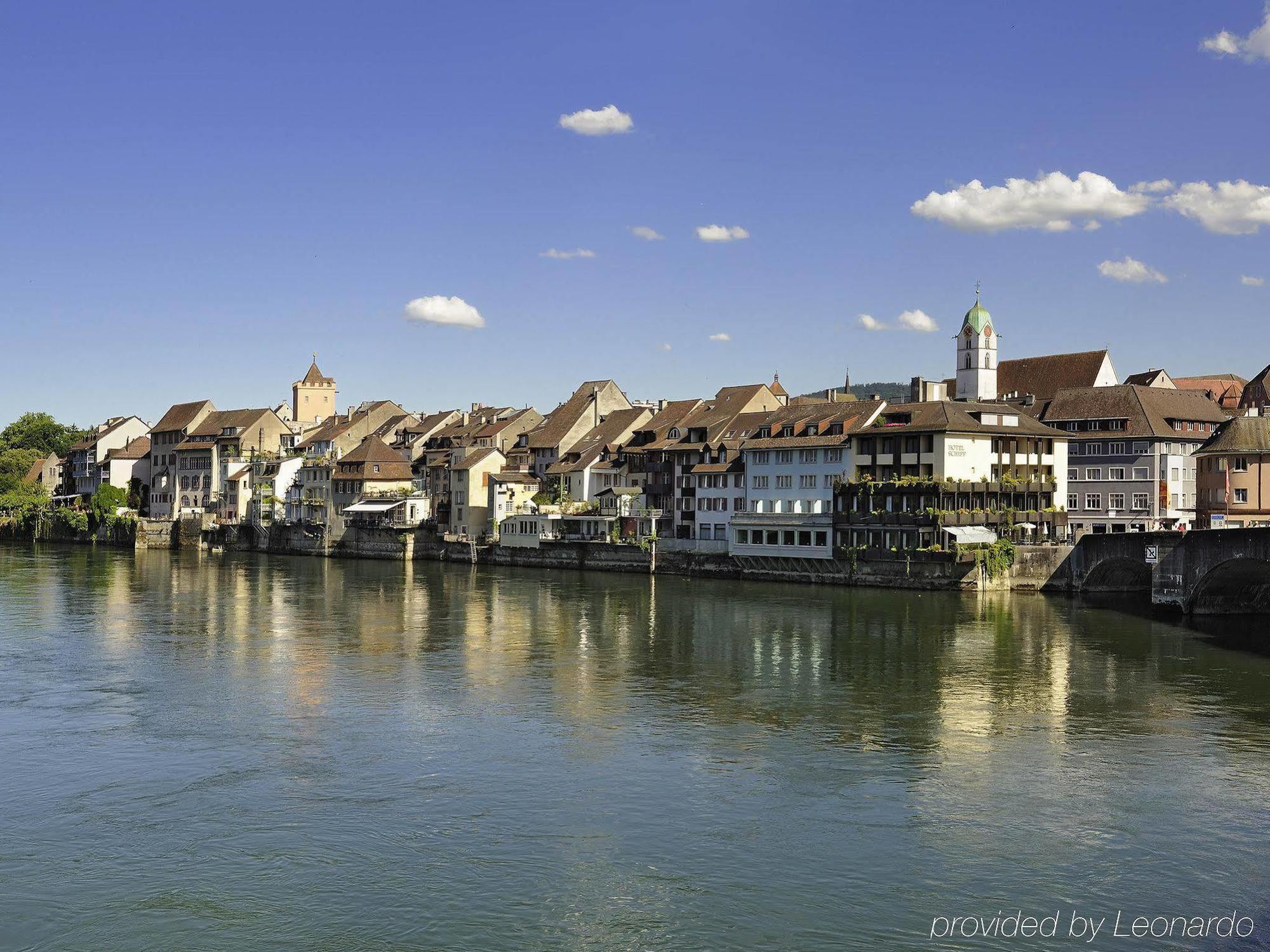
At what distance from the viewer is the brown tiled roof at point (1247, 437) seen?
2886 inches

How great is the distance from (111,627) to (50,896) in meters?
42.4

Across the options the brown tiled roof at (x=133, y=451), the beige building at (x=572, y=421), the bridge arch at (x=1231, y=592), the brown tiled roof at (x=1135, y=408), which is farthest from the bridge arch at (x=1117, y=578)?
the brown tiled roof at (x=133, y=451)

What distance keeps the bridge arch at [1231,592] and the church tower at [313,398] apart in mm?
128613

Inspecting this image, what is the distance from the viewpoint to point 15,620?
6662cm

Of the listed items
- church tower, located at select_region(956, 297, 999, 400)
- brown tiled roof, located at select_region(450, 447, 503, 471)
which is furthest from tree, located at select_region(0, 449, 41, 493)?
church tower, located at select_region(956, 297, 999, 400)

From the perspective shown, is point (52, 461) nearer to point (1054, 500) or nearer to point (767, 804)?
point (1054, 500)

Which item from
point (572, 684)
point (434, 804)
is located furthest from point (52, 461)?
point (434, 804)

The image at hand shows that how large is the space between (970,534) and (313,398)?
371ft

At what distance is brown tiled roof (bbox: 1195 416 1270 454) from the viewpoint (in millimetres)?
73312

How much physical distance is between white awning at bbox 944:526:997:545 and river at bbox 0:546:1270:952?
20496 millimetres

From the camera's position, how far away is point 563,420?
127m

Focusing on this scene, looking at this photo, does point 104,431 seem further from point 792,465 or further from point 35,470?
point 792,465

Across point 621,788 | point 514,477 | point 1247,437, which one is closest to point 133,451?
point 514,477

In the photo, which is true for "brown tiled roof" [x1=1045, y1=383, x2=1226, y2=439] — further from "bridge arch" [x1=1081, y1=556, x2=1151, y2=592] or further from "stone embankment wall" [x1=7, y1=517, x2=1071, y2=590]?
"stone embankment wall" [x1=7, y1=517, x2=1071, y2=590]
